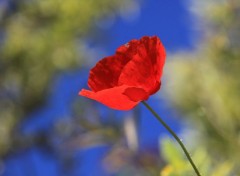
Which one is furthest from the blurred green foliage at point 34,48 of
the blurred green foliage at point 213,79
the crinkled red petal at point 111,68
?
the crinkled red petal at point 111,68

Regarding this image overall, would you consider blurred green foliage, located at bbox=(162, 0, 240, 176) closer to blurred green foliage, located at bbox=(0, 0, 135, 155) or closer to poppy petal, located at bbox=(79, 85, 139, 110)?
poppy petal, located at bbox=(79, 85, 139, 110)

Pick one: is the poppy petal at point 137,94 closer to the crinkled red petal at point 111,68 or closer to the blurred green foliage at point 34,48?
the crinkled red petal at point 111,68

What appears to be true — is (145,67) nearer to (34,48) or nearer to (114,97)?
(114,97)

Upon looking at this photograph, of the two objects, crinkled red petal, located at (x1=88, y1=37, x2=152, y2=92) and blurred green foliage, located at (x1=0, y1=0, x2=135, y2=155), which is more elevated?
blurred green foliage, located at (x1=0, y1=0, x2=135, y2=155)

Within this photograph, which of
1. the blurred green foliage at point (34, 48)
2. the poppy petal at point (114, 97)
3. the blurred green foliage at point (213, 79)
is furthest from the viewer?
the blurred green foliage at point (34, 48)

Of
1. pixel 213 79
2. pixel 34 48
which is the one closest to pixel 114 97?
pixel 213 79

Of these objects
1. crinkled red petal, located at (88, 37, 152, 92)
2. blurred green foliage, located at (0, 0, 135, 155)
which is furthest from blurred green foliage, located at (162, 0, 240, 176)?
blurred green foliage, located at (0, 0, 135, 155)

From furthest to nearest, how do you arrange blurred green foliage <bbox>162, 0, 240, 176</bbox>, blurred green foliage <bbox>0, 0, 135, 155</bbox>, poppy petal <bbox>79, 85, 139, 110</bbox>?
blurred green foliage <bbox>0, 0, 135, 155</bbox> < blurred green foliage <bbox>162, 0, 240, 176</bbox> < poppy petal <bbox>79, 85, 139, 110</bbox>
